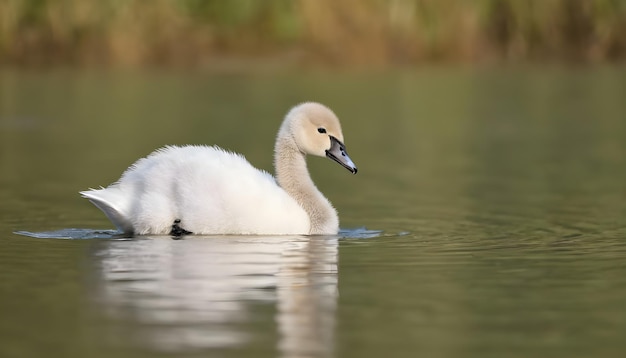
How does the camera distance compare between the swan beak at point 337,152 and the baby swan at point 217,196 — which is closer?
the baby swan at point 217,196

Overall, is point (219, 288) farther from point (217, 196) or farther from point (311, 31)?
point (311, 31)

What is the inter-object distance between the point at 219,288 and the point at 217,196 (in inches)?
69.0

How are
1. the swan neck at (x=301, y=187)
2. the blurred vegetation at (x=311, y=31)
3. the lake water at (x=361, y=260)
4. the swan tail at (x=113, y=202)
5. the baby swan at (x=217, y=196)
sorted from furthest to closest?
the blurred vegetation at (x=311, y=31)
the swan neck at (x=301, y=187)
the swan tail at (x=113, y=202)
the baby swan at (x=217, y=196)
the lake water at (x=361, y=260)

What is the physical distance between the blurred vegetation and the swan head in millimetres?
23138

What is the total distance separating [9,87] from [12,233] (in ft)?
72.1

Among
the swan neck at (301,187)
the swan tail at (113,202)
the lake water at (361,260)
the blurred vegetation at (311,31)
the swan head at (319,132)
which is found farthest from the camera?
the blurred vegetation at (311,31)

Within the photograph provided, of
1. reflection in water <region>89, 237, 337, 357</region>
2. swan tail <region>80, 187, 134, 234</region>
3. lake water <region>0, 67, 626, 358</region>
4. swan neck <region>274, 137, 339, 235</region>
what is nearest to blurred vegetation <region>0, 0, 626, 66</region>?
lake water <region>0, 67, 626, 358</region>

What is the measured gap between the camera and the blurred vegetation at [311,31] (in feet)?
109

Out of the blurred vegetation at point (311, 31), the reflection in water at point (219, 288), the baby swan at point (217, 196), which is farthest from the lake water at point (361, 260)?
the blurred vegetation at point (311, 31)

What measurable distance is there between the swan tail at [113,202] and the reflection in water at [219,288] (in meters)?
0.16

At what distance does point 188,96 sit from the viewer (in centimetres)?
2911

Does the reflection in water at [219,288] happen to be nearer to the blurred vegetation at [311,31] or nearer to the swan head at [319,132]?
the swan head at [319,132]

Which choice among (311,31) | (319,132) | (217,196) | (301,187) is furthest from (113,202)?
(311,31)

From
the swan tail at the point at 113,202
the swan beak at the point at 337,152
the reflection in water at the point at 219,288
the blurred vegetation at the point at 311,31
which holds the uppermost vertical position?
the blurred vegetation at the point at 311,31
